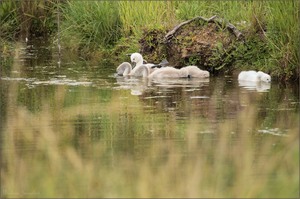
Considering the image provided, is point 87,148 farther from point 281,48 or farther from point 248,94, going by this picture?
point 281,48

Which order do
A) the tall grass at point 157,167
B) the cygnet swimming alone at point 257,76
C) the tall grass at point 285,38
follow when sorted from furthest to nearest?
the cygnet swimming alone at point 257,76 < the tall grass at point 285,38 < the tall grass at point 157,167

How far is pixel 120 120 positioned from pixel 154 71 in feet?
12.6

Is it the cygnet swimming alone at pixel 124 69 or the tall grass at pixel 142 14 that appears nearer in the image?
the cygnet swimming alone at pixel 124 69

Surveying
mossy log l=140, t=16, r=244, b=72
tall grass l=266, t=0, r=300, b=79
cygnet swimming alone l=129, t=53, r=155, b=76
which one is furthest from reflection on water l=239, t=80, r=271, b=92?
cygnet swimming alone l=129, t=53, r=155, b=76

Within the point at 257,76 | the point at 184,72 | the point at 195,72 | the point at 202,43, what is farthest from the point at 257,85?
the point at 202,43

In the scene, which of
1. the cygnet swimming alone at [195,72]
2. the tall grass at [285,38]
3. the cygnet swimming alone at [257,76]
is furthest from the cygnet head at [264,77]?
the cygnet swimming alone at [195,72]

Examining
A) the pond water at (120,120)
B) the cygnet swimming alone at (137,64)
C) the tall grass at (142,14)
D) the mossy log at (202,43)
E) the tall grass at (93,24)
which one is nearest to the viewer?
the pond water at (120,120)

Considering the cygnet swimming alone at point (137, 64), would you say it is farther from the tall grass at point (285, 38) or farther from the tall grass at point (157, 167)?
the tall grass at point (157, 167)

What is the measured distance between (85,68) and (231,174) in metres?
8.25

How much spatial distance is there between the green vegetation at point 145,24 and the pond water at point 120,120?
468 mm

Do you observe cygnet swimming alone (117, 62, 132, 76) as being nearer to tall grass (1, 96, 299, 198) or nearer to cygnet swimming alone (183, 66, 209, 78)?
→ cygnet swimming alone (183, 66, 209, 78)

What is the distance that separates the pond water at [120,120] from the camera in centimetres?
795

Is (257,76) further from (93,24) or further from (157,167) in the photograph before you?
(157,167)

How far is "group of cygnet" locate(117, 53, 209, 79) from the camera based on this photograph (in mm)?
13703
